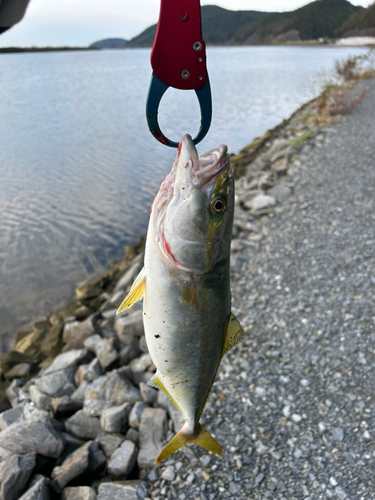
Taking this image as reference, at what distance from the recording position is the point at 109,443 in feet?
12.7

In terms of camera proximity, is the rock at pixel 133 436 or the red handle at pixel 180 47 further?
the rock at pixel 133 436

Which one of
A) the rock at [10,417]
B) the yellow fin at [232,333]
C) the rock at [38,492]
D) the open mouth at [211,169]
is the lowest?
the rock at [10,417]

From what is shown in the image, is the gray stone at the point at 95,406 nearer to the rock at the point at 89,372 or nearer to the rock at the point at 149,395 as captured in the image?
the rock at the point at 149,395

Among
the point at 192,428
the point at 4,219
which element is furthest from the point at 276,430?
the point at 4,219

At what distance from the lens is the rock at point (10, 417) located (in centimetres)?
430

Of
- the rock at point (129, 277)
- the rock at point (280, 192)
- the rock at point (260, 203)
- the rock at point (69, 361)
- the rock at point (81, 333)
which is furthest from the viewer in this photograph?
the rock at point (280, 192)

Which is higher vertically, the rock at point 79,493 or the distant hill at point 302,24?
the distant hill at point 302,24

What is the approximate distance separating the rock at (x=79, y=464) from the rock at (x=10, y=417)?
1014 mm

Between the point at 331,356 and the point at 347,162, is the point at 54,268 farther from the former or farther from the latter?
the point at 347,162

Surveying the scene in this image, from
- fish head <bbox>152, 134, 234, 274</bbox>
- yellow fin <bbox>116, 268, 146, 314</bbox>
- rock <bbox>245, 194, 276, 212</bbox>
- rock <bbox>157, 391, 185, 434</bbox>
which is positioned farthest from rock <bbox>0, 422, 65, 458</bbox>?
rock <bbox>245, 194, 276, 212</bbox>

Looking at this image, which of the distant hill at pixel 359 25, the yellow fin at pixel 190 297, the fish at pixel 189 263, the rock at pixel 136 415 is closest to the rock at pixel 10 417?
the rock at pixel 136 415

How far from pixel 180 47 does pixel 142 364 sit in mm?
4035

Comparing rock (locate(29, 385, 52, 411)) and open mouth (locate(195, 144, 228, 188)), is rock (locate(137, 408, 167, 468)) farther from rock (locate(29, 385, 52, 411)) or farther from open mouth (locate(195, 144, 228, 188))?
open mouth (locate(195, 144, 228, 188))

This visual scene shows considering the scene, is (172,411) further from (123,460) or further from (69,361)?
(69,361)
